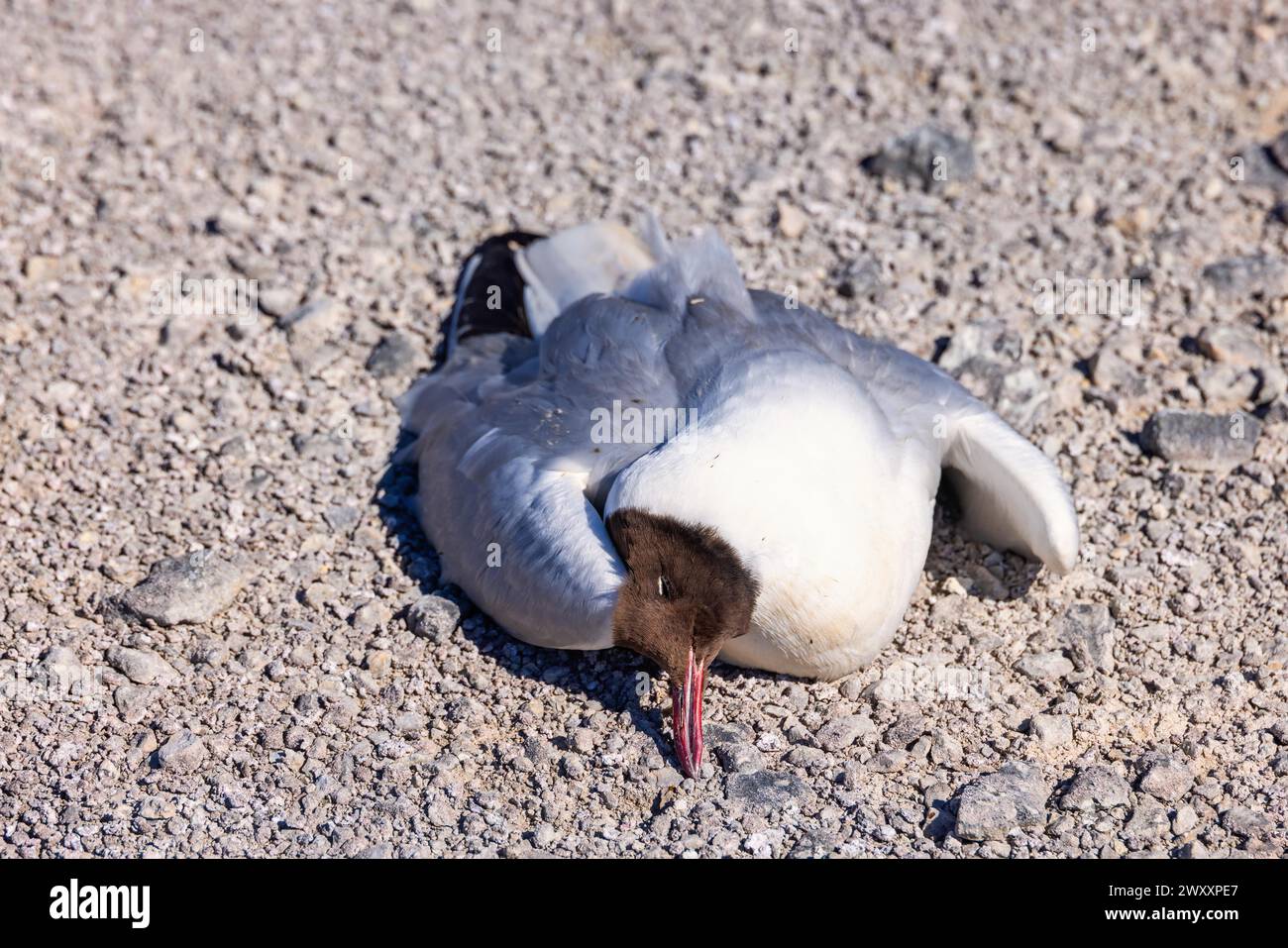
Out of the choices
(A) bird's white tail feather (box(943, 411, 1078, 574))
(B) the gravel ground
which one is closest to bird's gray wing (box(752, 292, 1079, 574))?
(A) bird's white tail feather (box(943, 411, 1078, 574))

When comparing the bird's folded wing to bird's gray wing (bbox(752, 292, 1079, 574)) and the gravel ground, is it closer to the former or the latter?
the gravel ground

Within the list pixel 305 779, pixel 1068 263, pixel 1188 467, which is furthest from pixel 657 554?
pixel 1068 263

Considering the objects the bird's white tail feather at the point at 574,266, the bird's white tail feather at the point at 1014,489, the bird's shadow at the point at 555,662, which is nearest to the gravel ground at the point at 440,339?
the bird's shadow at the point at 555,662

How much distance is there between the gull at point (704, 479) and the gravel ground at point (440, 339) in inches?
11.6

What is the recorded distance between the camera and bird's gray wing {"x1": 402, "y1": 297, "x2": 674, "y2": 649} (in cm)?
509

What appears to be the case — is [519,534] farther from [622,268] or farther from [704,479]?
[622,268]

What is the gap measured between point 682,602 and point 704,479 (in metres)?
0.40

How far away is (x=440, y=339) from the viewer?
6.75 m

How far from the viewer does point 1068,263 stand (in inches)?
276

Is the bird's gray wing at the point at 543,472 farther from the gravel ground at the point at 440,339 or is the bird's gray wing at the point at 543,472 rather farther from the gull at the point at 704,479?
the gravel ground at the point at 440,339

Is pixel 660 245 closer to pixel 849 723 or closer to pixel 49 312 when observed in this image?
pixel 849 723

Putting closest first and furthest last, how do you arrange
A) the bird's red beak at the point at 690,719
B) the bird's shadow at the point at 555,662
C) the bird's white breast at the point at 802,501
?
1. the bird's white breast at the point at 802,501
2. the bird's red beak at the point at 690,719
3. the bird's shadow at the point at 555,662

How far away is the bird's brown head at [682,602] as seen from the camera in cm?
486

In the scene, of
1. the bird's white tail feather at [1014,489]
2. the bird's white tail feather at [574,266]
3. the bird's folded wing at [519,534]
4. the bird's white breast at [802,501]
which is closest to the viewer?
the bird's white breast at [802,501]
